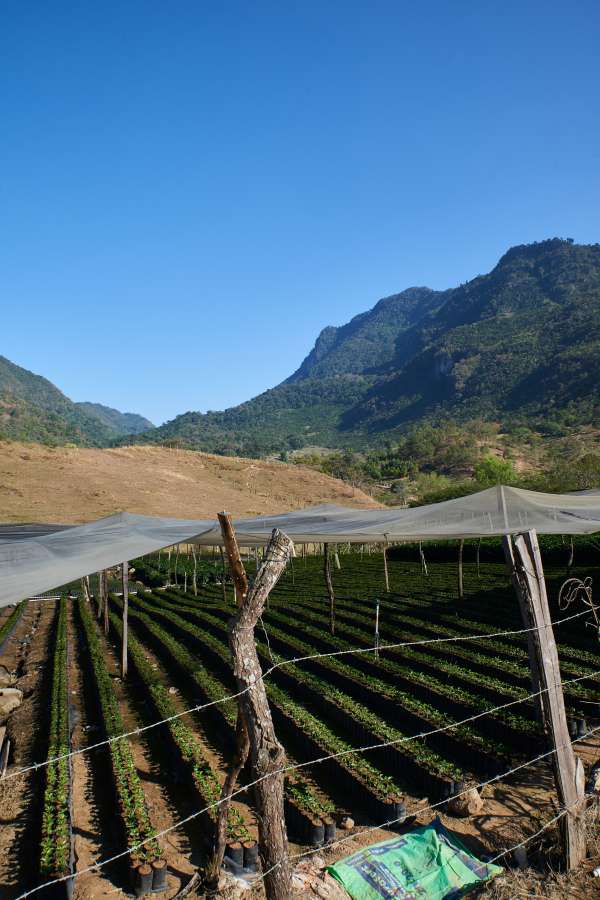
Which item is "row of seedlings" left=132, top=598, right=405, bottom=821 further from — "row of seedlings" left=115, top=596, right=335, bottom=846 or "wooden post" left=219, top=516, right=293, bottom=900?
"wooden post" left=219, top=516, right=293, bottom=900

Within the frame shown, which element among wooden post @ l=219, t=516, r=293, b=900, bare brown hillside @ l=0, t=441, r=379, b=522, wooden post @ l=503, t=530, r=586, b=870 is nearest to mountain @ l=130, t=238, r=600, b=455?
bare brown hillside @ l=0, t=441, r=379, b=522

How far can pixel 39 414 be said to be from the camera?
98000mm

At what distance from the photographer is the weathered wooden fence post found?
3691mm

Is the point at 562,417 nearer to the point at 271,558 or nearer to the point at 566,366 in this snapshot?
the point at 566,366

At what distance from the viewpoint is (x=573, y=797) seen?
4.39 meters

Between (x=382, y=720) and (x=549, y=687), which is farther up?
(x=549, y=687)

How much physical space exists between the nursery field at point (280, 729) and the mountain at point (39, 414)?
67752 millimetres

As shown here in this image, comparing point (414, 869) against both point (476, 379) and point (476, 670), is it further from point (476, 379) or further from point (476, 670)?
point (476, 379)

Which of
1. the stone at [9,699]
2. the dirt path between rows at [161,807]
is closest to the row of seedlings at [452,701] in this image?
the dirt path between rows at [161,807]

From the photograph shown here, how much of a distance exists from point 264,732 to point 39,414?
103515 mm

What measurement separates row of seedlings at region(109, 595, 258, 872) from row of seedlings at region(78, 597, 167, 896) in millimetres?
490

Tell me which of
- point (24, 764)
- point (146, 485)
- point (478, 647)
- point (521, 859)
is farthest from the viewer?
point (146, 485)

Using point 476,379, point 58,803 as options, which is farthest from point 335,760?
point 476,379

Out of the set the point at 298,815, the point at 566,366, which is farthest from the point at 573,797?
the point at 566,366
